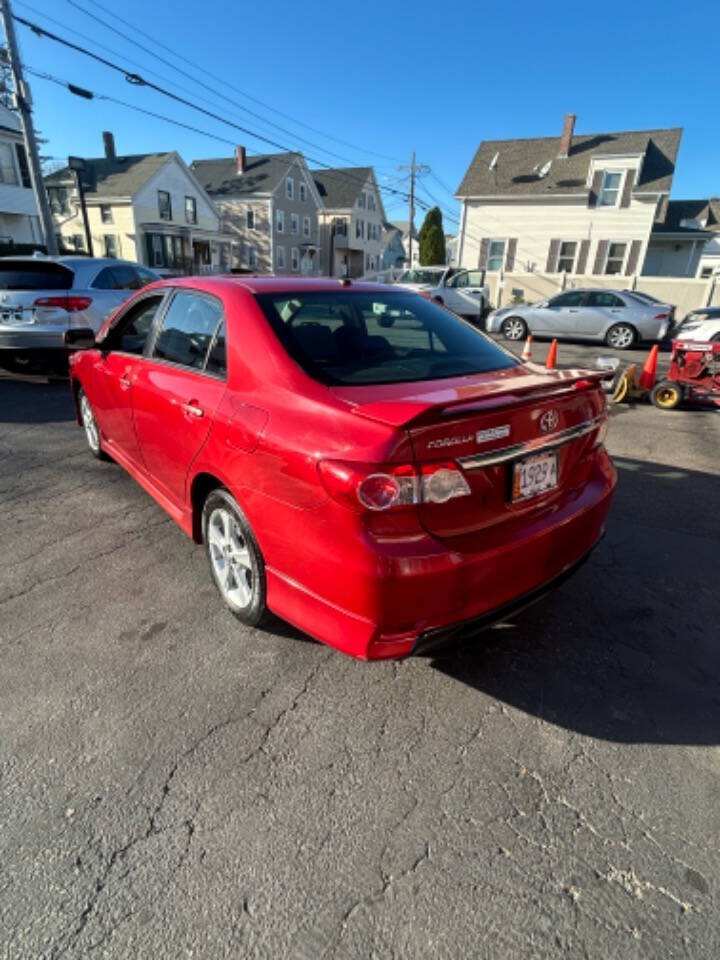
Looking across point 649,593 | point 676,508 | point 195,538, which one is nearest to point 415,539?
point 195,538

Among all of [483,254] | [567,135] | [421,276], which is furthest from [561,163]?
[421,276]

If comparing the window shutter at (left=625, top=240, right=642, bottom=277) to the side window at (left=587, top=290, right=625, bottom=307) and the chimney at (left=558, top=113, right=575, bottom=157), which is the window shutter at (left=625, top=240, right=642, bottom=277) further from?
the side window at (left=587, top=290, right=625, bottom=307)

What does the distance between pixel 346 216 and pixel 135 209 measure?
20.1 metres

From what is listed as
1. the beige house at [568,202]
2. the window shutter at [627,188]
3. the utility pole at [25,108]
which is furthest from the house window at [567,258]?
the utility pole at [25,108]

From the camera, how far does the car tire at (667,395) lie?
291 inches

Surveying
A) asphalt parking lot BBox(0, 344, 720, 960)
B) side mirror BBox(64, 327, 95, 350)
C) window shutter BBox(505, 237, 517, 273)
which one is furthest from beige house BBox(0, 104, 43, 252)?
asphalt parking lot BBox(0, 344, 720, 960)

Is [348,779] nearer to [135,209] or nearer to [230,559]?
[230,559]

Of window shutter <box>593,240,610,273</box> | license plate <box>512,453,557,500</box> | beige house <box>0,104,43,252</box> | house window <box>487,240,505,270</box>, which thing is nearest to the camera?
license plate <box>512,453,557,500</box>

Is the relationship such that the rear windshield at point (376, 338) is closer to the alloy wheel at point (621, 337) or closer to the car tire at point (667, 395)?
the car tire at point (667, 395)

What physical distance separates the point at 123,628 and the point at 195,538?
57 cm

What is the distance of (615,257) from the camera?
23547mm

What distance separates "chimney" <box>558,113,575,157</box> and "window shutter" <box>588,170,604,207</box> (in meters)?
2.51

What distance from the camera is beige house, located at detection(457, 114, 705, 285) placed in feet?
75.4

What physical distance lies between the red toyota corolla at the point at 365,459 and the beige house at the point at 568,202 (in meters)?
22.5
